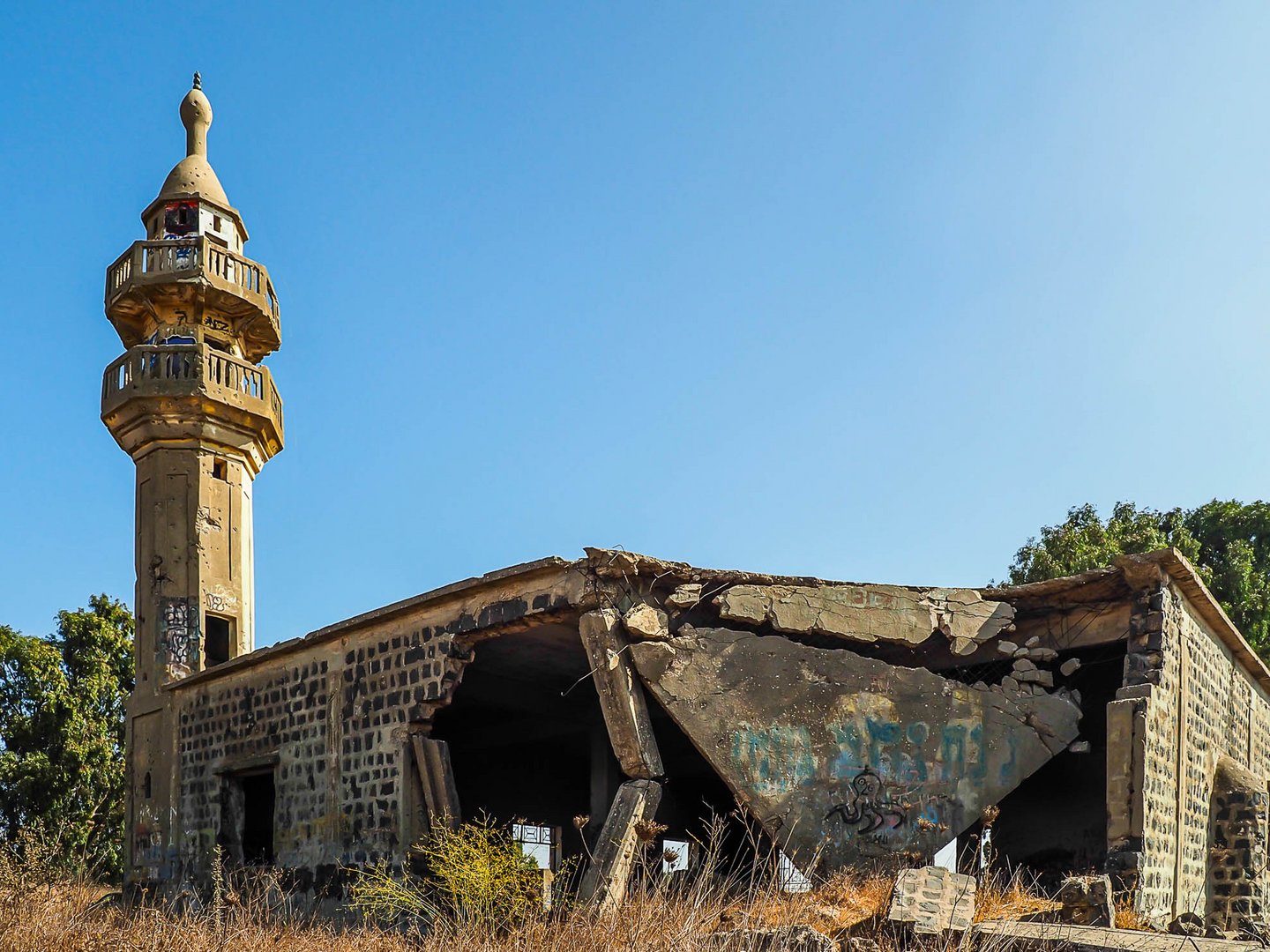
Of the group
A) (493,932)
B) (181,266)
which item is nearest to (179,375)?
(181,266)

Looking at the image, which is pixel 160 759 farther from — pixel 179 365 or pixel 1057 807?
pixel 1057 807

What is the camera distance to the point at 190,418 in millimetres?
19797

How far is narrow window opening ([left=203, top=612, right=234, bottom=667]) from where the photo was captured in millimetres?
19875

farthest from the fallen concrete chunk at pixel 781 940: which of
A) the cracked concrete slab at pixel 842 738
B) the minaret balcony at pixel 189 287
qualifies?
the minaret balcony at pixel 189 287

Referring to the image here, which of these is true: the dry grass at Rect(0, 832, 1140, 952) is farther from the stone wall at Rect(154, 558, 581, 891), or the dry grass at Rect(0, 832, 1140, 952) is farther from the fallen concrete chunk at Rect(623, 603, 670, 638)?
the stone wall at Rect(154, 558, 581, 891)

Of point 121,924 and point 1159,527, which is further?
point 1159,527

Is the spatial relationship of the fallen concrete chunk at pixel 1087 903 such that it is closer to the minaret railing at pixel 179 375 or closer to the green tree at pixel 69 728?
the minaret railing at pixel 179 375

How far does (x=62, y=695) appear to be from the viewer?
2659cm

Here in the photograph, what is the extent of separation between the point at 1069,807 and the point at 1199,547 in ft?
56.9

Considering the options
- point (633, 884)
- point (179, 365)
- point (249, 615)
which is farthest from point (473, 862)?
point (179, 365)

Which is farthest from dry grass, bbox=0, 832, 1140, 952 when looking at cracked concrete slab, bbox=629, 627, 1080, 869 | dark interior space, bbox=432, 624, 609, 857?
dark interior space, bbox=432, 624, 609, 857

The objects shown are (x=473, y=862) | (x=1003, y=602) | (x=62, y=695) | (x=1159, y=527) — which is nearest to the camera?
(x=473, y=862)

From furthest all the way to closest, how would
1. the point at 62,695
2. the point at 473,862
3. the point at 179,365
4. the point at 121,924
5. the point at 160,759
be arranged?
the point at 62,695
the point at 179,365
the point at 160,759
the point at 473,862
the point at 121,924

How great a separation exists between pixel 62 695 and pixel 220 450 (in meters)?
9.83
